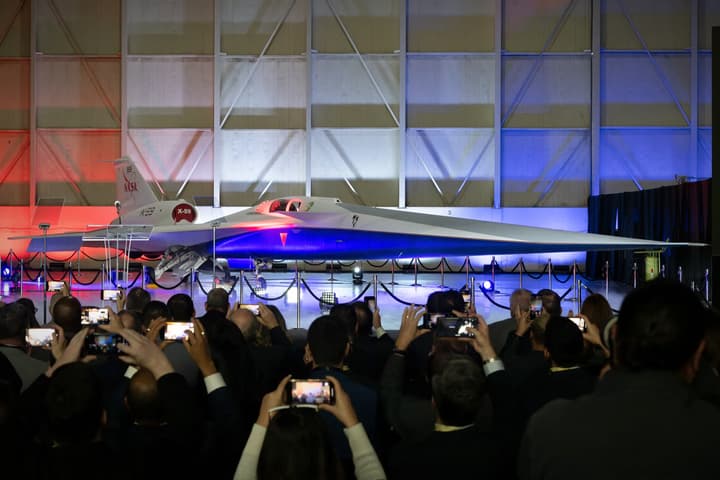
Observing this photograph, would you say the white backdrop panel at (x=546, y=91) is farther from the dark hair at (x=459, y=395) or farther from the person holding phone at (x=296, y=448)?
the person holding phone at (x=296, y=448)

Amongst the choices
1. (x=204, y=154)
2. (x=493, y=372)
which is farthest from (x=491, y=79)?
(x=493, y=372)

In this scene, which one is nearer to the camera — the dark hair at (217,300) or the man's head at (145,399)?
the man's head at (145,399)

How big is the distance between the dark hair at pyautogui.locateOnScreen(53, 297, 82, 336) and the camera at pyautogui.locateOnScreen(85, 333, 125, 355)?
1.30 meters

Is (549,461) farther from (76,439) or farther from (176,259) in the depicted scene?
(176,259)

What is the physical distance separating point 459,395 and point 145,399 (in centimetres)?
130

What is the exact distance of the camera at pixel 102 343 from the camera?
430 cm

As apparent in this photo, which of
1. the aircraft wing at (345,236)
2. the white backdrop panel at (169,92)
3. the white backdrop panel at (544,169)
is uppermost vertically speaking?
the white backdrop panel at (169,92)

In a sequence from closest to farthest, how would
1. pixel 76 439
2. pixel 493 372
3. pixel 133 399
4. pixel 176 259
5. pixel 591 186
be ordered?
1. pixel 76 439
2. pixel 133 399
3. pixel 493 372
4. pixel 176 259
5. pixel 591 186

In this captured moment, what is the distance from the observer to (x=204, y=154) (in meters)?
23.9

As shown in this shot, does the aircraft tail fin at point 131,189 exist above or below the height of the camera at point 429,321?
above

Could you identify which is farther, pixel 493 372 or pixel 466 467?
pixel 493 372

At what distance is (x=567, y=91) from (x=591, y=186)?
3.31m

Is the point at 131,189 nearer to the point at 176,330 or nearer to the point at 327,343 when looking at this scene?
the point at 176,330

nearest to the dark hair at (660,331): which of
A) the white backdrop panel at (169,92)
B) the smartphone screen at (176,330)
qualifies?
the smartphone screen at (176,330)
